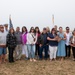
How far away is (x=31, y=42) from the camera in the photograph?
32.9 feet

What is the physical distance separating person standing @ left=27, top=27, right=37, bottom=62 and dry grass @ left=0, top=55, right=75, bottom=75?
36 cm

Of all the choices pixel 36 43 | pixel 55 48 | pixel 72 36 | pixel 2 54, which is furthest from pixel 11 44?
pixel 72 36

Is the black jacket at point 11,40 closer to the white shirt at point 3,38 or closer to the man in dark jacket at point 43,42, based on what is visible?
the white shirt at point 3,38

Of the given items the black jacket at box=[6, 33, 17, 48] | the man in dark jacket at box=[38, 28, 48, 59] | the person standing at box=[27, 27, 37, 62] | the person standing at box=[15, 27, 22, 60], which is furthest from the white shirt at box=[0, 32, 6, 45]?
the man in dark jacket at box=[38, 28, 48, 59]

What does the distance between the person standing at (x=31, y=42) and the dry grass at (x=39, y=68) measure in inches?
14.2

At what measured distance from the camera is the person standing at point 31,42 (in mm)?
9989

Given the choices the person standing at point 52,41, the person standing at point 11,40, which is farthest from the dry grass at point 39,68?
the person standing at point 11,40

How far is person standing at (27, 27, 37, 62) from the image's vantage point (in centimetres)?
999

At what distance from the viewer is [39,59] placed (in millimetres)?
10477

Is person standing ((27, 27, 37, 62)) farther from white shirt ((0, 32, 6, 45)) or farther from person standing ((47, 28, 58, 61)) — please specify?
white shirt ((0, 32, 6, 45))

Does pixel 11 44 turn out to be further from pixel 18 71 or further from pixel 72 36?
pixel 72 36

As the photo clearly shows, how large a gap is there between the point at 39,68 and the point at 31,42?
1.77m

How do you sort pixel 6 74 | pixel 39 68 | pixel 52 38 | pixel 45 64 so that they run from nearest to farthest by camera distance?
1. pixel 6 74
2. pixel 39 68
3. pixel 45 64
4. pixel 52 38

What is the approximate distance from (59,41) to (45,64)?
4.67 feet
